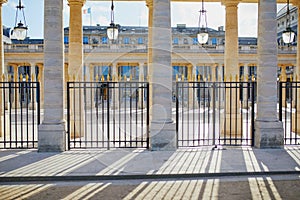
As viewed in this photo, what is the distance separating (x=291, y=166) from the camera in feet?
34.1

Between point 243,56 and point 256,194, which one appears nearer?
point 256,194

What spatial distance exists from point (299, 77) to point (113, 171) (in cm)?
1107

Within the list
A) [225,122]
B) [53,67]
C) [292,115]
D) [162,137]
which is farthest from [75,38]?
[292,115]

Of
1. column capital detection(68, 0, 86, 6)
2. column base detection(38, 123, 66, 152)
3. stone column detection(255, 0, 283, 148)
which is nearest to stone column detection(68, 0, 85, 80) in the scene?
column capital detection(68, 0, 86, 6)

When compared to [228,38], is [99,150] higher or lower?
lower

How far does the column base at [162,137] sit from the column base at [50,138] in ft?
11.7

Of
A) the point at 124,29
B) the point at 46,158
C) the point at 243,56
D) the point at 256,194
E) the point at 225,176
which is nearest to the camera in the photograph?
the point at 256,194

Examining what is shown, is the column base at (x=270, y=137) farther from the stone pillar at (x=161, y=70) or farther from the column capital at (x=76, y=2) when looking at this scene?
the column capital at (x=76, y=2)

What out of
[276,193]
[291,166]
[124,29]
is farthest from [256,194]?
[124,29]

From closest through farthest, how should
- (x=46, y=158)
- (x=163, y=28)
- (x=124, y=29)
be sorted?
(x=46, y=158) → (x=163, y=28) → (x=124, y=29)

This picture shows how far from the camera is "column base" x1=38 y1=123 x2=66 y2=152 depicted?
12.5 metres

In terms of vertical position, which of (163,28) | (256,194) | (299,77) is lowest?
(256,194)

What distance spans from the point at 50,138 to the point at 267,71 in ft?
29.8

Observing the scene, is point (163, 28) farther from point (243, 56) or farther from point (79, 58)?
point (243, 56)
